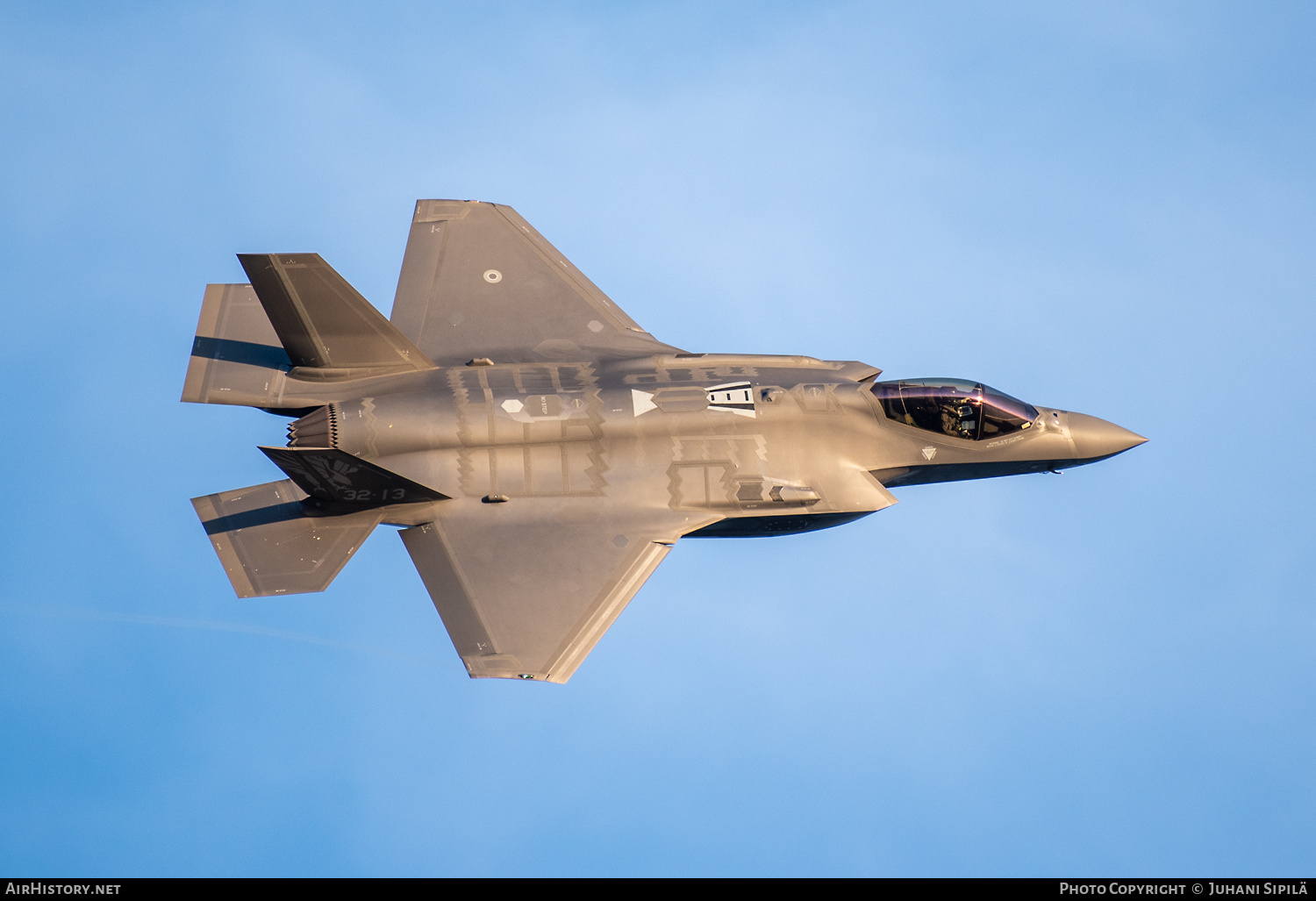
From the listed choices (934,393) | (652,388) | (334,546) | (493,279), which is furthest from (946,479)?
(334,546)

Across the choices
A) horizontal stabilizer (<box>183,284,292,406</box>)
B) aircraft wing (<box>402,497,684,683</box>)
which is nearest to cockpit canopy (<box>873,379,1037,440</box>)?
aircraft wing (<box>402,497,684,683</box>)

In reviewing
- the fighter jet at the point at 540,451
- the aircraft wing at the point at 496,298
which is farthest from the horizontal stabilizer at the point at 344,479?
the aircraft wing at the point at 496,298

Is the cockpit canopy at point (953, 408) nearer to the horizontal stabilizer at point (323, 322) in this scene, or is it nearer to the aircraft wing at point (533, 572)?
the aircraft wing at point (533, 572)

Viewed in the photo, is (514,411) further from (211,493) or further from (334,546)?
(211,493)

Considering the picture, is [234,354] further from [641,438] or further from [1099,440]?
[1099,440]

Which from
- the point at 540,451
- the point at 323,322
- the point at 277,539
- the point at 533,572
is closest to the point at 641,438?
the point at 540,451

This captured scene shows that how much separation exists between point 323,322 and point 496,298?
326 centimetres

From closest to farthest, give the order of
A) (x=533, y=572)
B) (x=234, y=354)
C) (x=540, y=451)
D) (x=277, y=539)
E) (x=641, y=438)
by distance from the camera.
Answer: (x=533, y=572), (x=277, y=539), (x=540, y=451), (x=641, y=438), (x=234, y=354)

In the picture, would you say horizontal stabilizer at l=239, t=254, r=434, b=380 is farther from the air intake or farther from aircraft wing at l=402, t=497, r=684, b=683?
aircraft wing at l=402, t=497, r=684, b=683

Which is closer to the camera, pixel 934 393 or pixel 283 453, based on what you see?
pixel 283 453

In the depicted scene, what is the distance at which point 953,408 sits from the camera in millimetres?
21828

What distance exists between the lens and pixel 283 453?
19.6 metres

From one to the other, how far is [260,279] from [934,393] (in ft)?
34.1
